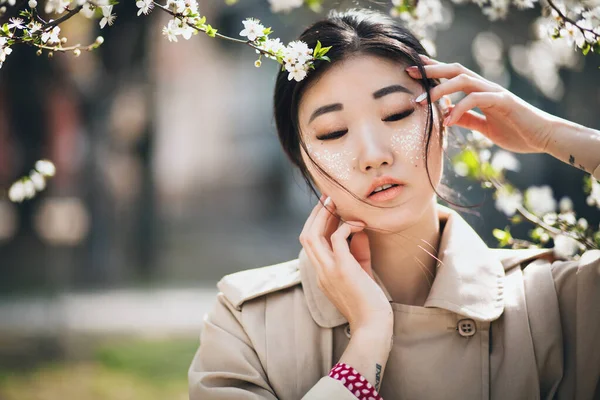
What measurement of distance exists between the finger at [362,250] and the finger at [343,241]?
Result: 3.7 inches

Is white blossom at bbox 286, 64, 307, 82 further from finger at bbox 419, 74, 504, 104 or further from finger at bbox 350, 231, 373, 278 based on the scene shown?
finger at bbox 350, 231, 373, 278

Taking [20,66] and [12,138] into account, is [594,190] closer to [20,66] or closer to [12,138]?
[20,66]

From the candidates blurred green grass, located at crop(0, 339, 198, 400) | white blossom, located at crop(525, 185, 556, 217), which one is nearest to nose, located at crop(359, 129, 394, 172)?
white blossom, located at crop(525, 185, 556, 217)

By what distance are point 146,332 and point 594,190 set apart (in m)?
5.78

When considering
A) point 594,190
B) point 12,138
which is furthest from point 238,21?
point 594,190

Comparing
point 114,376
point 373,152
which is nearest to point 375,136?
point 373,152

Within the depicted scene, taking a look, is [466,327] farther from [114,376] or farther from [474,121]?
[114,376]

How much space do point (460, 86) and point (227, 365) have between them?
1.33m

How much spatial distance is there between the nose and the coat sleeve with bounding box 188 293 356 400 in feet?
2.48

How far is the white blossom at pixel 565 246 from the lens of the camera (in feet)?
8.79

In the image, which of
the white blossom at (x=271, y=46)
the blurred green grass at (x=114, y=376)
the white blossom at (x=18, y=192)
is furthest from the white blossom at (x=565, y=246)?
the blurred green grass at (x=114, y=376)

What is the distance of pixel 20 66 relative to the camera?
9.54 meters

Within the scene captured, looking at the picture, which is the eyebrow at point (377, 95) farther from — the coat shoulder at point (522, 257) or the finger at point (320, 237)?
the coat shoulder at point (522, 257)

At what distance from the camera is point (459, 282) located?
2512 millimetres
